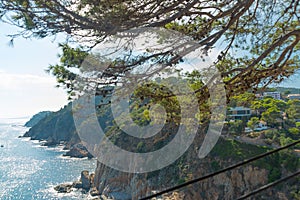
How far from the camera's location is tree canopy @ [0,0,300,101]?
7.05ft

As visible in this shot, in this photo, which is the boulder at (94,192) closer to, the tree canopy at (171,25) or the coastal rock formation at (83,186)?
the coastal rock formation at (83,186)

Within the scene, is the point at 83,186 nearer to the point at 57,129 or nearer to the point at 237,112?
the point at 237,112

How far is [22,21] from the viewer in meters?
2.18

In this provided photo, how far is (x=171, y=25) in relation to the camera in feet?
9.20

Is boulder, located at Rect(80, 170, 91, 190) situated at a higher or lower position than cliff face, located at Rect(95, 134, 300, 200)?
lower

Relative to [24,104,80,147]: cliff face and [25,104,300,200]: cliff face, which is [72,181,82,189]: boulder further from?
[24,104,80,147]: cliff face

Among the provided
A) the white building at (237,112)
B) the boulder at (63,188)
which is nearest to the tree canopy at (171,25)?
the white building at (237,112)

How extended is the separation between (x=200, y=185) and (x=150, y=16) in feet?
37.4

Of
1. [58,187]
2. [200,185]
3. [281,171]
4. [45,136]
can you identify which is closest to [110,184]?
[58,187]

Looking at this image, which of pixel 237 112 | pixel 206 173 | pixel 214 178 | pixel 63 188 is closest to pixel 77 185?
pixel 63 188

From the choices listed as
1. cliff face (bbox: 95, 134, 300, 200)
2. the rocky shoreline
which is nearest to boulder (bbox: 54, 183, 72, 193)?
the rocky shoreline

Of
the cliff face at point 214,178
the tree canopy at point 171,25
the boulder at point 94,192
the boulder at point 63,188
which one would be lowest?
the boulder at point 94,192

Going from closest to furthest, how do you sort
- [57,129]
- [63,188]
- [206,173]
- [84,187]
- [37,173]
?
[206,173] → [63,188] → [84,187] → [37,173] → [57,129]

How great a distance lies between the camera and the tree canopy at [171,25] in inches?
84.6
